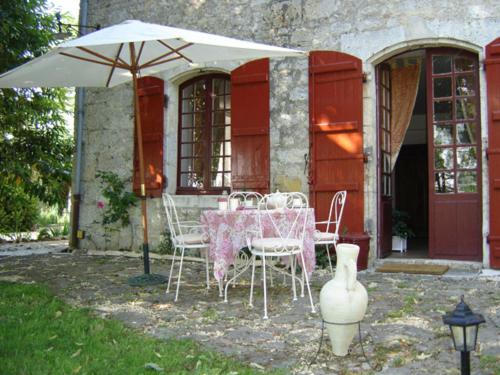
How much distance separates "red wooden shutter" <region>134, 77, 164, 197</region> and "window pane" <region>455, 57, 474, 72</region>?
142 inches

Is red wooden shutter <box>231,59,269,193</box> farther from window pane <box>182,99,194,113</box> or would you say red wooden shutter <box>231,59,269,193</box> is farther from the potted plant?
the potted plant

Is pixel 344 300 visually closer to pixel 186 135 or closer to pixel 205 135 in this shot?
pixel 205 135

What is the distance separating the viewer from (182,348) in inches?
108

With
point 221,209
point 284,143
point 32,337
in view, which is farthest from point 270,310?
point 284,143

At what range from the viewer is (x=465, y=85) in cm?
539

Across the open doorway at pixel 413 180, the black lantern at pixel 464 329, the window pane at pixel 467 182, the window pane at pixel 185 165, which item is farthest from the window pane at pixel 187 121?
the black lantern at pixel 464 329

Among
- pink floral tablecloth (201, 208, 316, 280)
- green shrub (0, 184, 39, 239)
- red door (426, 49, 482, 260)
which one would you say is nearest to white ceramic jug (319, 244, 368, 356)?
pink floral tablecloth (201, 208, 316, 280)

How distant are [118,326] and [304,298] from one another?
1.48 m

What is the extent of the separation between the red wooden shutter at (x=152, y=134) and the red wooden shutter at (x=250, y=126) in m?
1.09

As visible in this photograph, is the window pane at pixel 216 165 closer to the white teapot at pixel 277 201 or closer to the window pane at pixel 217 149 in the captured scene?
the window pane at pixel 217 149

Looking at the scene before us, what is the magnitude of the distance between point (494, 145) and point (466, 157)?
0.40m

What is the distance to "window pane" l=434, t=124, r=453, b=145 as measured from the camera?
5.43 metres

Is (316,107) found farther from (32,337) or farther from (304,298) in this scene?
(32,337)

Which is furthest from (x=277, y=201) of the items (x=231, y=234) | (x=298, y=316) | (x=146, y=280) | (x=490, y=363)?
(x=490, y=363)
